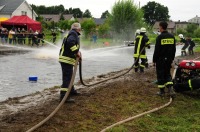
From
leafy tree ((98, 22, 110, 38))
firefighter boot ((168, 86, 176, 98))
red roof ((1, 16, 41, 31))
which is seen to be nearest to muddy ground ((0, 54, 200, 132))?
firefighter boot ((168, 86, 176, 98))

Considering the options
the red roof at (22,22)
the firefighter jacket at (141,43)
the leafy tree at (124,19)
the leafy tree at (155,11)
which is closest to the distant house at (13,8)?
the leafy tree at (124,19)

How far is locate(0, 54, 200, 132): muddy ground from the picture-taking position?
5.74 metres

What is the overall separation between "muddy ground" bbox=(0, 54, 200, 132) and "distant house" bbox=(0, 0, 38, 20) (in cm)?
4872

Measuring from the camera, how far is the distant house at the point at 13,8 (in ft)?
184

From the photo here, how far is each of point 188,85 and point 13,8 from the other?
5307 centimetres

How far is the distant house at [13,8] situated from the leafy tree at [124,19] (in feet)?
47.7

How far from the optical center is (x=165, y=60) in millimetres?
8156

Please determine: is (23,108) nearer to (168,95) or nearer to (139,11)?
(168,95)

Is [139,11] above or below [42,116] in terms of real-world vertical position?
above

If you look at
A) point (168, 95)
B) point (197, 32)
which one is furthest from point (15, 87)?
point (197, 32)

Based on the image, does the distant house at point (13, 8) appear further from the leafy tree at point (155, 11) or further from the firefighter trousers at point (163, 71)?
the leafy tree at point (155, 11)

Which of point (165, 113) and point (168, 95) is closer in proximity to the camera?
point (165, 113)

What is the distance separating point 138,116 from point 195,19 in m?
168

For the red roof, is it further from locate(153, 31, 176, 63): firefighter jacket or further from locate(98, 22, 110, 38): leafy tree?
locate(153, 31, 176, 63): firefighter jacket
